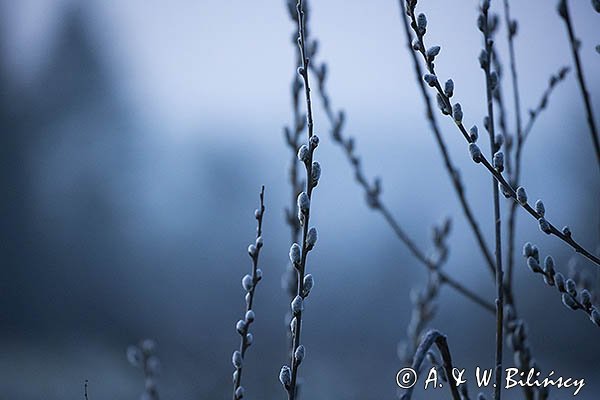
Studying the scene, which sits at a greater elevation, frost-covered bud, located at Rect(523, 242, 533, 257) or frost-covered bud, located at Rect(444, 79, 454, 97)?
A: frost-covered bud, located at Rect(444, 79, 454, 97)

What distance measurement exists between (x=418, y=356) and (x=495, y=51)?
0.62 metres

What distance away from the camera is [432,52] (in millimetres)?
710

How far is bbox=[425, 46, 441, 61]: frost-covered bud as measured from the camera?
71cm

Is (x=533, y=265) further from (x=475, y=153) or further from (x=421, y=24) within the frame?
(x=421, y=24)

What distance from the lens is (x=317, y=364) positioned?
11305mm

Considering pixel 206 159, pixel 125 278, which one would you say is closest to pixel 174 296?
pixel 125 278

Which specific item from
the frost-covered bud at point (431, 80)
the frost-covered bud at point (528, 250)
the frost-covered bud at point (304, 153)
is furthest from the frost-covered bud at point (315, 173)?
the frost-covered bud at point (528, 250)

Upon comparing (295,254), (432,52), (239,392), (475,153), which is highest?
(432,52)

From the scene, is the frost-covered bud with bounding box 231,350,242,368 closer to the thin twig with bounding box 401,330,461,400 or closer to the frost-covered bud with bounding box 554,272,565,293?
the thin twig with bounding box 401,330,461,400

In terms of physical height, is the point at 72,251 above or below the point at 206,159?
below

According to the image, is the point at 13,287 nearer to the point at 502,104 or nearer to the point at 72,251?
the point at 72,251

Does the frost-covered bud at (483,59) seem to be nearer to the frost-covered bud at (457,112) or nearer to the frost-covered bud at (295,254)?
A: the frost-covered bud at (457,112)

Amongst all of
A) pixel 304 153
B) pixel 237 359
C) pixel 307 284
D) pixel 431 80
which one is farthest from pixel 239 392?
pixel 431 80

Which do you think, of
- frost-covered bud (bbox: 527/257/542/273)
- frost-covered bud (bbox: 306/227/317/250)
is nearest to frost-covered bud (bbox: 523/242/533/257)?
frost-covered bud (bbox: 527/257/542/273)
